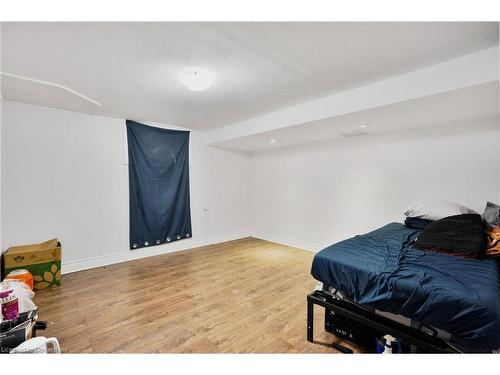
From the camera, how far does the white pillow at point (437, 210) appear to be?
2.43 metres

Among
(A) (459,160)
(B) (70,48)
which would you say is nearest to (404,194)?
(A) (459,160)

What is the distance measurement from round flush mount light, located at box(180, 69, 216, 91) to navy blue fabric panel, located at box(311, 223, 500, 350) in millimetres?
1864

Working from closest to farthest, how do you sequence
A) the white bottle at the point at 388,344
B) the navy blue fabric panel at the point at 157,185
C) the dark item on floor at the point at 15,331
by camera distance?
the dark item on floor at the point at 15,331, the white bottle at the point at 388,344, the navy blue fabric panel at the point at 157,185

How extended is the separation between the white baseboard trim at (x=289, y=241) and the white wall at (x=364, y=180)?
0.02m

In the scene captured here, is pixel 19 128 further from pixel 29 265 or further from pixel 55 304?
pixel 55 304

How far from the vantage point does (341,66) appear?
6.52 feet

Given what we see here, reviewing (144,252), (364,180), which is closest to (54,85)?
(144,252)

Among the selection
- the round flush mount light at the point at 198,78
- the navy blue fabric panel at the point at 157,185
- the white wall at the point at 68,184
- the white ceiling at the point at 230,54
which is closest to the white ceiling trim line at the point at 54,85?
the white ceiling at the point at 230,54

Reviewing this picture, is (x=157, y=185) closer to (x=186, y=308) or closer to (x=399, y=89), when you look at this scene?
(x=186, y=308)

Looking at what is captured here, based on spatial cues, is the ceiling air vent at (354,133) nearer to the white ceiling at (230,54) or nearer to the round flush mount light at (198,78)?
the white ceiling at (230,54)

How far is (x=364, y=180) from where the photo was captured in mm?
3697

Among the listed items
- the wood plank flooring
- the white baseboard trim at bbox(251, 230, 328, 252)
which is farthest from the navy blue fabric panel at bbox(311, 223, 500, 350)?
the white baseboard trim at bbox(251, 230, 328, 252)

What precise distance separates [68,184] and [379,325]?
12.9ft
